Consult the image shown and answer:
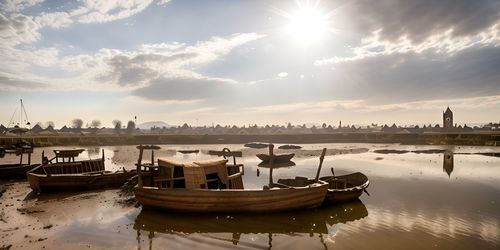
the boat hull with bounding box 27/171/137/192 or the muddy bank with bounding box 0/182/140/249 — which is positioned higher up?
the boat hull with bounding box 27/171/137/192

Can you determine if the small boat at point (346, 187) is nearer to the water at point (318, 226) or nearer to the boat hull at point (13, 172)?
the water at point (318, 226)

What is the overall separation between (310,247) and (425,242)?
4570 millimetres

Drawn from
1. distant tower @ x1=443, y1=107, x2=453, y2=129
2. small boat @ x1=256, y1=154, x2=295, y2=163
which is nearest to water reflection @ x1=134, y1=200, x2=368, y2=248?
small boat @ x1=256, y1=154, x2=295, y2=163

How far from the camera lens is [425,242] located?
12.0 m

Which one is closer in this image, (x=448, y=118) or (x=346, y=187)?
(x=346, y=187)

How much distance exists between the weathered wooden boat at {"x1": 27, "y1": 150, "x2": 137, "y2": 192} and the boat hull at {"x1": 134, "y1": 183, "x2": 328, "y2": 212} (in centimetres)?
825

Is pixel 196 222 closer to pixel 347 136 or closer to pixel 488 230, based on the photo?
pixel 488 230

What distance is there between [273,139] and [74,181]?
69418mm

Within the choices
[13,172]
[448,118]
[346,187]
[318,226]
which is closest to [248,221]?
[318,226]

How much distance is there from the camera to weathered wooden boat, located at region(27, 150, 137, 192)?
2061 cm

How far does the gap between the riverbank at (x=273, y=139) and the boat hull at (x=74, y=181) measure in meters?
46.9

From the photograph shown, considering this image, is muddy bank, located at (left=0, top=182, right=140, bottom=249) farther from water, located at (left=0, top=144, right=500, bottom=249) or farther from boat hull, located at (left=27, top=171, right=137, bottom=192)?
boat hull, located at (left=27, top=171, right=137, bottom=192)

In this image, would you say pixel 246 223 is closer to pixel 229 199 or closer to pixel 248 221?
pixel 248 221

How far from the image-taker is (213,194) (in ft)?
49.6
